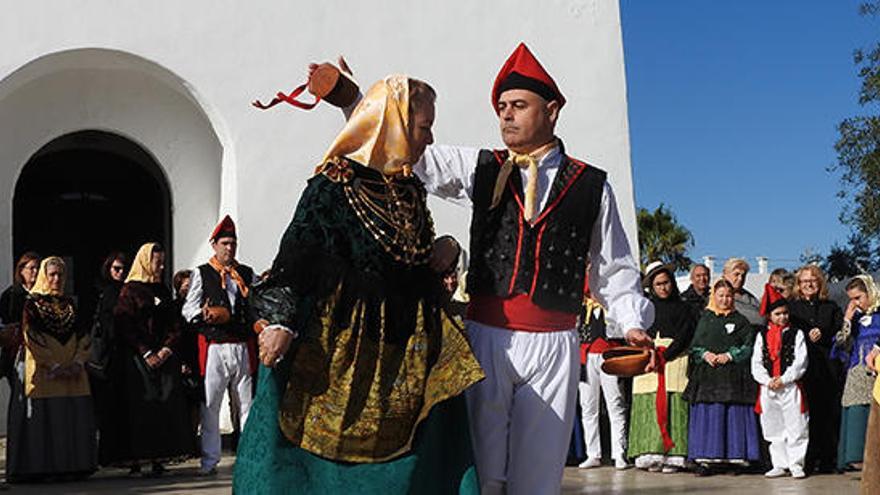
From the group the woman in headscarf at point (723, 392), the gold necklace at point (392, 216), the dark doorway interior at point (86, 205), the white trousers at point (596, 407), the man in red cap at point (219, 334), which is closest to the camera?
the gold necklace at point (392, 216)

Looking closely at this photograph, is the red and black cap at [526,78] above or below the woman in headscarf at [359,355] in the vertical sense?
above

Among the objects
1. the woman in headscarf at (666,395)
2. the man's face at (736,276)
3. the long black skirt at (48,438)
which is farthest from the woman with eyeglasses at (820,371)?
the long black skirt at (48,438)

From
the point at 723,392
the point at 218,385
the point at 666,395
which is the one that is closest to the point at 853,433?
the point at 723,392

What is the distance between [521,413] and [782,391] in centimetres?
584

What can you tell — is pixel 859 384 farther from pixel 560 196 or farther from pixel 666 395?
pixel 560 196

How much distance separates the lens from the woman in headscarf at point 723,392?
376 inches

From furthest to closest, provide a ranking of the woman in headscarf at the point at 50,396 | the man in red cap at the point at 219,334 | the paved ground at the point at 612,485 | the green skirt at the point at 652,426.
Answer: the green skirt at the point at 652,426, the man in red cap at the point at 219,334, the woman in headscarf at the point at 50,396, the paved ground at the point at 612,485

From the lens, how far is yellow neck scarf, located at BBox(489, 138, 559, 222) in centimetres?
431

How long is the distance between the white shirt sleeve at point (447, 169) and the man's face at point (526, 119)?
0.51 feet

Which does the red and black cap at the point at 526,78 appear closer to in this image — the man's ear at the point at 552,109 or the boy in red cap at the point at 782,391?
the man's ear at the point at 552,109

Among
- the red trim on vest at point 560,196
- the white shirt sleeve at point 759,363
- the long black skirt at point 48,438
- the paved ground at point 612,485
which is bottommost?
the paved ground at point 612,485

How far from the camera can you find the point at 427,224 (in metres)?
4.32

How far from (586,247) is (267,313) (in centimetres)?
116

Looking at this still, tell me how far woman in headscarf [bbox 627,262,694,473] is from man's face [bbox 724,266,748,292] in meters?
0.49
